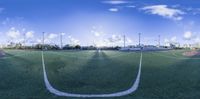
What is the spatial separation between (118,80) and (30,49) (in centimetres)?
2471

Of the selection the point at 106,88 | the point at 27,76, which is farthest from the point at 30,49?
the point at 106,88

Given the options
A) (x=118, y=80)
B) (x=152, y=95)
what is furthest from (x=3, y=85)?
(x=152, y=95)

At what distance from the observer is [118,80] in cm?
902

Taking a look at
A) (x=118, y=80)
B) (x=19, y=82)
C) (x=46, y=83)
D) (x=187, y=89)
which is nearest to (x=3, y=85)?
(x=19, y=82)

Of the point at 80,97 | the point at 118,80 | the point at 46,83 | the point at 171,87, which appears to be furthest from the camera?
the point at 118,80

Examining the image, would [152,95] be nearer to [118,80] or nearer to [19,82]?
[118,80]

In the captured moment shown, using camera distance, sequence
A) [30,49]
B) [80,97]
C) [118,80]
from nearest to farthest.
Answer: [80,97] < [118,80] < [30,49]

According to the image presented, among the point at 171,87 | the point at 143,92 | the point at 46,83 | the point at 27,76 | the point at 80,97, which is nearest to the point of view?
the point at 80,97

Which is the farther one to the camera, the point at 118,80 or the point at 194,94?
the point at 118,80

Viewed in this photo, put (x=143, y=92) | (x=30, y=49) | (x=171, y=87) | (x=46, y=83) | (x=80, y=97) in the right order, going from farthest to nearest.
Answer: (x=30, y=49)
(x=46, y=83)
(x=171, y=87)
(x=143, y=92)
(x=80, y=97)

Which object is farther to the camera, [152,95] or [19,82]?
[19,82]

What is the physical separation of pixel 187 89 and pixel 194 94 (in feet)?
1.95

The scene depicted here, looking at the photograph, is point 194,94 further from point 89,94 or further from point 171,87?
point 89,94

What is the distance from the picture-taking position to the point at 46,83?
8422 millimetres
